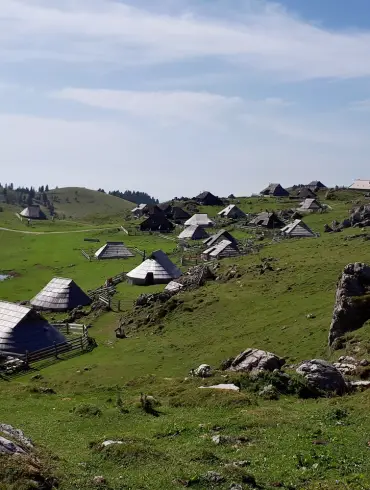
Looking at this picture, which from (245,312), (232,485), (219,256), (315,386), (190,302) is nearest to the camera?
(232,485)

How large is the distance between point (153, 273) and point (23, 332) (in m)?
29.6

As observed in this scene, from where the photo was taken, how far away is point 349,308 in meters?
32.8

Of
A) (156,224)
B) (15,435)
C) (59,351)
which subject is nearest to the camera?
(15,435)

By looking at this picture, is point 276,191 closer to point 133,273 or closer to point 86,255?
point 86,255

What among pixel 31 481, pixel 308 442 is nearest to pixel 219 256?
pixel 308 442

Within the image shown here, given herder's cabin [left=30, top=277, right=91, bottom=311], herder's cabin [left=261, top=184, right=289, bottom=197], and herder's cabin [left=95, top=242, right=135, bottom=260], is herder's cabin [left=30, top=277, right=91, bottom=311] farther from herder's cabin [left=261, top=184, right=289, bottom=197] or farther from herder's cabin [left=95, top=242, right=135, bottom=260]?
herder's cabin [left=261, top=184, right=289, bottom=197]

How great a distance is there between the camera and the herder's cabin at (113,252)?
91.5m

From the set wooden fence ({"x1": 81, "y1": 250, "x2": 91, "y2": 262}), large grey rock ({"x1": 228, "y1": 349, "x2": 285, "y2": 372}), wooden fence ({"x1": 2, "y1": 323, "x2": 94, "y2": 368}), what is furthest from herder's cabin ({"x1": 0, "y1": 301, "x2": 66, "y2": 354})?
wooden fence ({"x1": 81, "y1": 250, "x2": 91, "y2": 262})

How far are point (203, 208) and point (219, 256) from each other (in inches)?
2992

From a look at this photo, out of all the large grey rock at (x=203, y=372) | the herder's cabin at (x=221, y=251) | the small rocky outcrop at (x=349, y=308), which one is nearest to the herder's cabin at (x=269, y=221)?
the herder's cabin at (x=221, y=251)

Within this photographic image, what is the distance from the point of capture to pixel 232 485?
14.6 m

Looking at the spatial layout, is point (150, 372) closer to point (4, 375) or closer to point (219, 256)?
point (4, 375)

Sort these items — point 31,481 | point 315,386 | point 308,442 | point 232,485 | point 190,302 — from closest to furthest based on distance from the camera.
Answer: point 31,481 → point 232,485 → point 308,442 → point 315,386 → point 190,302

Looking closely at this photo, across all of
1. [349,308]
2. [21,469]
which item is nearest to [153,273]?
[349,308]
